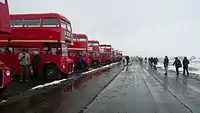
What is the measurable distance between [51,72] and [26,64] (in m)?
2.44

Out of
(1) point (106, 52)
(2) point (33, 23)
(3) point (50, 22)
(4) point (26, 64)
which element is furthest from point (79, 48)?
(1) point (106, 52)

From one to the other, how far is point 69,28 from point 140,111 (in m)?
11.4

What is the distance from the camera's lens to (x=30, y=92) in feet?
32.9

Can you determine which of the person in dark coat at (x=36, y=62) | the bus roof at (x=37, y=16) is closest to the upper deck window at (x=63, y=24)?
the bus roof at (x=37, y=16)

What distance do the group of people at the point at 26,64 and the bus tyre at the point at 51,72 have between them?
27.8 inches

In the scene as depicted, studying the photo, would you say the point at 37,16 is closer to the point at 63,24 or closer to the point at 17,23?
the point at 17,23

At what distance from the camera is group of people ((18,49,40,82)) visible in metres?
13.0

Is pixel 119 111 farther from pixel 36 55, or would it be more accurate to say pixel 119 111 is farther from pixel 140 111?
pixel 36 55

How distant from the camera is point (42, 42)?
15078 millimetres

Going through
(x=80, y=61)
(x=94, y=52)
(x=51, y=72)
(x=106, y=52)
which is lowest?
(x=51, y=72)

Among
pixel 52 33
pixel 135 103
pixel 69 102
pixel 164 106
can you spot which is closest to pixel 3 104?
pixel 69 102

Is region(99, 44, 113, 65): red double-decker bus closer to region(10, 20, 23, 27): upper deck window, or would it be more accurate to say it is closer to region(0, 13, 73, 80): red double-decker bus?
region(0, 13, 73, 80): red double-decker bus

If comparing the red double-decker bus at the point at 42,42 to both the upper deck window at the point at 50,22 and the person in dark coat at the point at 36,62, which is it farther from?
the person in dark coat at the point at 36,62

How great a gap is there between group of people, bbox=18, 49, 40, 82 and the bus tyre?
0.71 metres
